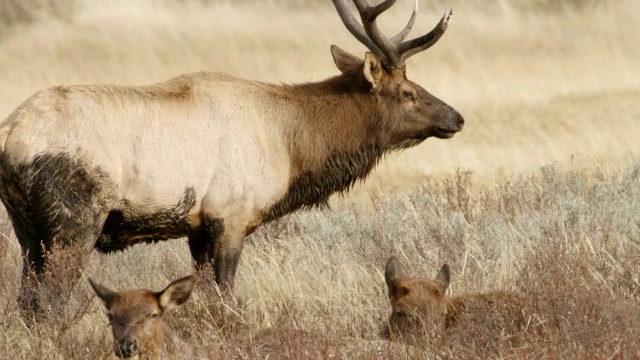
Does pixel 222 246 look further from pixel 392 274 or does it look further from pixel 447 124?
pixel 447 124

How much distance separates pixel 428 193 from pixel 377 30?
374cm

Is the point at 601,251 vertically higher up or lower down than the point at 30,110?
lower down

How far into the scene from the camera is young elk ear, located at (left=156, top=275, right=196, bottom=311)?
10.1 m

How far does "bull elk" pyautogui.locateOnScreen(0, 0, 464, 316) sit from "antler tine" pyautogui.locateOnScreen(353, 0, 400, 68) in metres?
0.01

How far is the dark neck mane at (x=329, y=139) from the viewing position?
12398mm

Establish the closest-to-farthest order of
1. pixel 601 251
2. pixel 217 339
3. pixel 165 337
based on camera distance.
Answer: pixel 165 337 → pixel 217 339 → pixel 601 251

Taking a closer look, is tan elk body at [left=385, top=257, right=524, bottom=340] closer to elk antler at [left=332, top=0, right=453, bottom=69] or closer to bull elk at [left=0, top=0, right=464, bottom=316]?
bull elk at [left=0, top=0, right=464, bottom=316]

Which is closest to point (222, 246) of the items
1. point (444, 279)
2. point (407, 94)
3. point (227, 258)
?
point (227, 258)

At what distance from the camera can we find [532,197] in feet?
49.4

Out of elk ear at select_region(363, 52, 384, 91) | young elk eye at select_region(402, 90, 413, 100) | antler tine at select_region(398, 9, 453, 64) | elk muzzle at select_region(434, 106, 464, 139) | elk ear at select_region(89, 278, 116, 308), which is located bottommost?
elk ear at select_region(89, 278, 116, 308)

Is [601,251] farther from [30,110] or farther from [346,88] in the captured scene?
[30,110]

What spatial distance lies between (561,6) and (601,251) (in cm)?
1800

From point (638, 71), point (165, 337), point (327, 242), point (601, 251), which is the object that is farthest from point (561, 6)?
point (165, 337)

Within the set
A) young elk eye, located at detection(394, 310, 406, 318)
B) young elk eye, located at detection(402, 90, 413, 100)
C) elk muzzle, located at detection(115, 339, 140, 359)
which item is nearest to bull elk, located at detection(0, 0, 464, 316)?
young elk eye, located at detection(402, 90, 413, 100)
